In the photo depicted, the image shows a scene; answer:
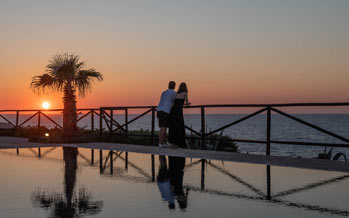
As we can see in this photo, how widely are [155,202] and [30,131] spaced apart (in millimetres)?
18253

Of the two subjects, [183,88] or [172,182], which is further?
[183,88]

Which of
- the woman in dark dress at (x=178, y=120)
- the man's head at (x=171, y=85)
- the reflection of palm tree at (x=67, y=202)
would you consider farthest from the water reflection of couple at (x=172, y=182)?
the man's head at (x=171, y=85)

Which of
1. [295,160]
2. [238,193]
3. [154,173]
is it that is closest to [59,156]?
[154,173]

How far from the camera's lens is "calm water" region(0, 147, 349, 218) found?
5238mm

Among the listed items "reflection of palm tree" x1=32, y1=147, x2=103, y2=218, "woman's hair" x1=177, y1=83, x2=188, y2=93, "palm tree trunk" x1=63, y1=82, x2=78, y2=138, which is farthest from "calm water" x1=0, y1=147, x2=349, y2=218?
"palm tree trunk" x1=63, y1=82, x2=78, y2=138

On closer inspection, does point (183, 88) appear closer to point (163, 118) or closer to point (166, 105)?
point (166, 105)

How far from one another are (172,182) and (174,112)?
6.55 meters

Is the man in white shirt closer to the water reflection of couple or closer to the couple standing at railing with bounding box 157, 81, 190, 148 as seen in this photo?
→ the couple standing at railing with bounding box 157, 81, 190, 148

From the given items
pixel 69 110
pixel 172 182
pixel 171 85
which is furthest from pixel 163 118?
pixel 69 110

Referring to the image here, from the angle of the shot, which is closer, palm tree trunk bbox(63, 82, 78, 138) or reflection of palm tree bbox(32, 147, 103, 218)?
reflection of palm tree bbox(32, 147, 103, 218)

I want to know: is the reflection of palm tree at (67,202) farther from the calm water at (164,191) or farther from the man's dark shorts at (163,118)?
the man's dark shorts at (163,118)

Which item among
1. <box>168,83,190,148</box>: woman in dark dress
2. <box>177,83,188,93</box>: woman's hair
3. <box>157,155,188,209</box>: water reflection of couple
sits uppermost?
<box>177,83,188,93</box>: woman's hair

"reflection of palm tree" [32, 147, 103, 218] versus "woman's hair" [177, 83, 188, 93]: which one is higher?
"woman's hair" [177, 83, 188, 93]

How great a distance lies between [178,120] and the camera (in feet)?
45.2
